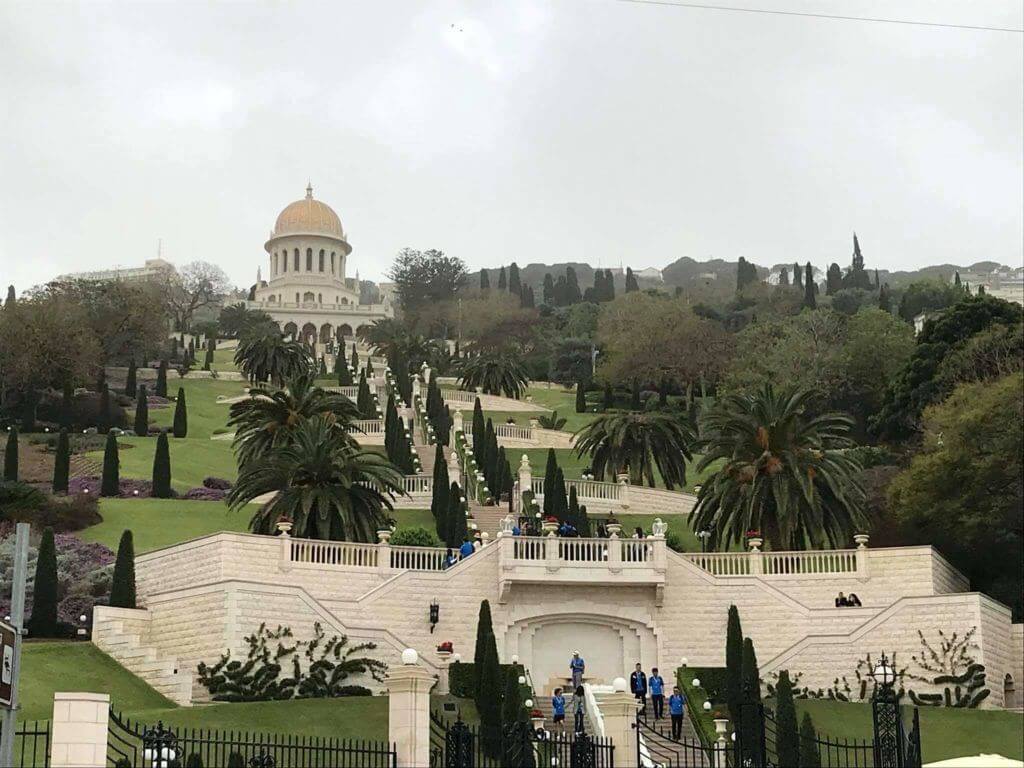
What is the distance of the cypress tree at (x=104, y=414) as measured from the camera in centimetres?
8249

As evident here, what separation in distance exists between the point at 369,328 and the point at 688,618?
3817 inches

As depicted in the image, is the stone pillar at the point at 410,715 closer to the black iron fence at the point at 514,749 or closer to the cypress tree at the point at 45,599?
the black iron fence at the point at 514,749

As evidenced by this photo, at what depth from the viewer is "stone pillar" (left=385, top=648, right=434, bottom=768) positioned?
2519 cm

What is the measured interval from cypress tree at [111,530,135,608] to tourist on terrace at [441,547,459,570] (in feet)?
27.4

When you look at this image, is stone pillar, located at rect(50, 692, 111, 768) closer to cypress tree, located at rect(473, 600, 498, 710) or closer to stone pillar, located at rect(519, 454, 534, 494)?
cypress tree, located at rect(473, 600, 498, 710)

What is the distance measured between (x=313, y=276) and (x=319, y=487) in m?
119

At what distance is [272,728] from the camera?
3369 centimetres

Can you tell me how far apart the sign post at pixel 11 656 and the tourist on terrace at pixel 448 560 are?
77.1ft

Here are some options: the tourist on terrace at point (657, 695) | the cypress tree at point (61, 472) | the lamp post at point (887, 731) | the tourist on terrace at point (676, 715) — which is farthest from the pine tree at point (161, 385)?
the lamp post at point (887, 731)

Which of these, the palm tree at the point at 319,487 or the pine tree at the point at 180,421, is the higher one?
the pine tree at the point at 180,421

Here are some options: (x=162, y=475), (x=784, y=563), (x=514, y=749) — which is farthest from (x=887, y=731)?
(x=162, y=475)

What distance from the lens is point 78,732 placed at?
909 inches

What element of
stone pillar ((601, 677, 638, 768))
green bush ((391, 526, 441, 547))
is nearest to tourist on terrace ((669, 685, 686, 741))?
stone pillar ((601, 677, 638, 768))

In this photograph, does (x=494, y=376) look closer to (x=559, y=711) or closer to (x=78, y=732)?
(x=559, y=711)
